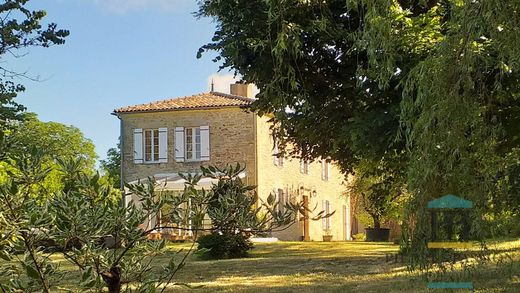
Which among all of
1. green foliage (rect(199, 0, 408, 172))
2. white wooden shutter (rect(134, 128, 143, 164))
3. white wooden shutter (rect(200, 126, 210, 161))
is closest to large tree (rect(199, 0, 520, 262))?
green foliage (rect(199, 0, 408, 172))

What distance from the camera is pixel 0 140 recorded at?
243 cm

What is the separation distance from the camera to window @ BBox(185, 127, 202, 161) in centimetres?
2367

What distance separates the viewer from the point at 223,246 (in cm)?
1334

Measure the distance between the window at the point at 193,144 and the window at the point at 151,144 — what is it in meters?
1.28

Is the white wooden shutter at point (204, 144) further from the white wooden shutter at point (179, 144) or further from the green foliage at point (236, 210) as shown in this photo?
the green foliage at point (236, 210)

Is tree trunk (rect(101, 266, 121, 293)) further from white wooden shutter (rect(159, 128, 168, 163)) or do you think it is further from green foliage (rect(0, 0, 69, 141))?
white wooden shutter (rect(159, 128, 168, 163))

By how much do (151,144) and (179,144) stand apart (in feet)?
4.42

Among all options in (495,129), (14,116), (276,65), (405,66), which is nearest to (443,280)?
(495,129)

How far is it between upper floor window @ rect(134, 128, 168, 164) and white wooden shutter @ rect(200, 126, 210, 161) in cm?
145

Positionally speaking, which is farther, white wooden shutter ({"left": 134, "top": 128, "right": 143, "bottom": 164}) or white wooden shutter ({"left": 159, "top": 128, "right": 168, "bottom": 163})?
white wooden shutter ({"left": 134, "top": 128, "right": 143, "bottom": 164})

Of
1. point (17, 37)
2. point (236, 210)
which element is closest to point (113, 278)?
point (236, 210)

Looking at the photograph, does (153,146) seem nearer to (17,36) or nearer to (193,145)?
(193,145)

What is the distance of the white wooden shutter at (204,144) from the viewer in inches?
926

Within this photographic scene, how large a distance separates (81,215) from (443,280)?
3.52 metres
